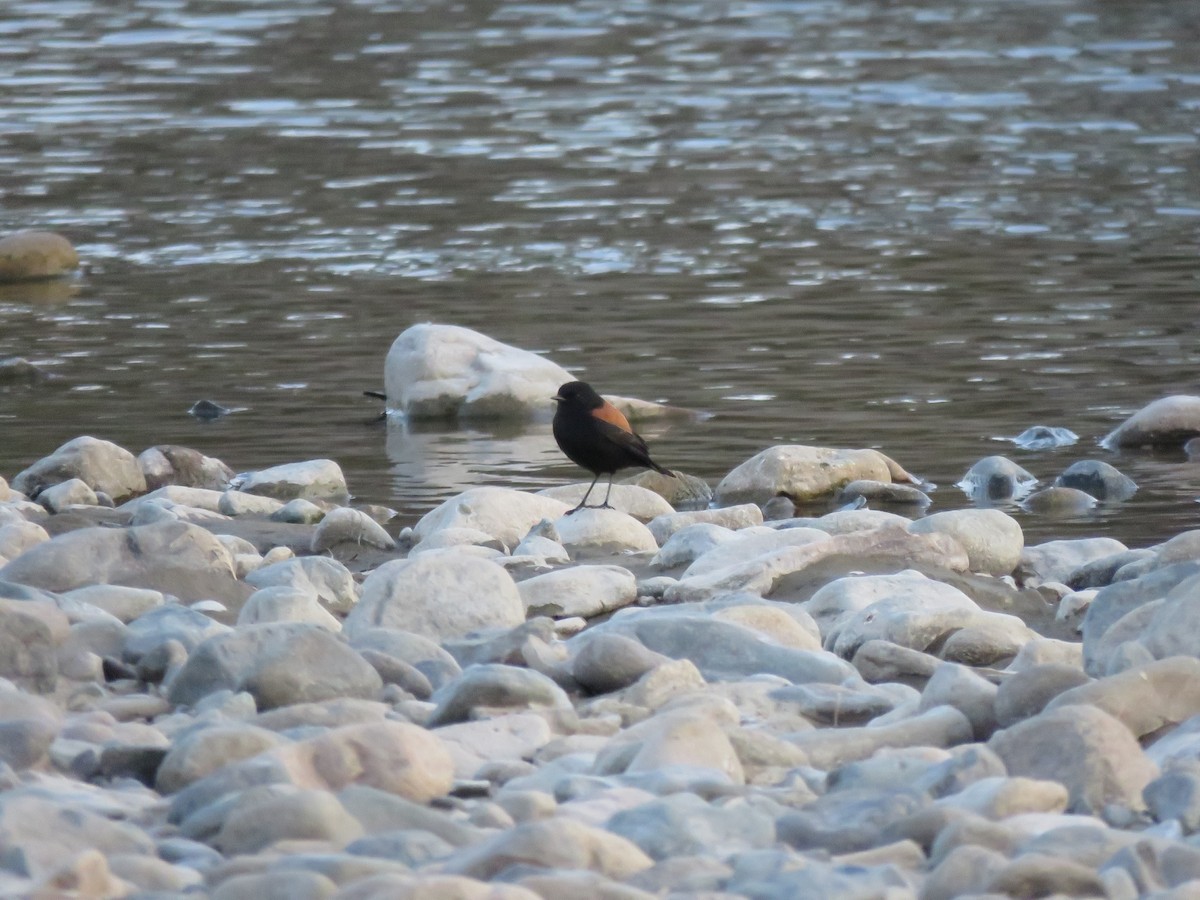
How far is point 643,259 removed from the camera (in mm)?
13938

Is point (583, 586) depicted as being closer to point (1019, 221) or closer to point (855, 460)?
point (855, 460)

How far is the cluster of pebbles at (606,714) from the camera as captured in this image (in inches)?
137

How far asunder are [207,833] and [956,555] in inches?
131

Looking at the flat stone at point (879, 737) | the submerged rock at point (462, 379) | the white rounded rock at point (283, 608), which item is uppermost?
the flat stone at point (879, 737)

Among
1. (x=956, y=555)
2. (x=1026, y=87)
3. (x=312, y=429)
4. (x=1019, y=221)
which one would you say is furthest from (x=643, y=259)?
(x=1026, y=87)

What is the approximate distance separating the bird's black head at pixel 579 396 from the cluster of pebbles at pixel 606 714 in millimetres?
718

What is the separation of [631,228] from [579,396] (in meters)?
7.32

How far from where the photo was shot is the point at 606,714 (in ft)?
15.2

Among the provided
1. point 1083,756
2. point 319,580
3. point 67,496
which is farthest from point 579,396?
point 1083,756

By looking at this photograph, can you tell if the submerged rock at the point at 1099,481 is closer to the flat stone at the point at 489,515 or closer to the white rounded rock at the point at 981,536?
the white rounded rock at the point at 981,536

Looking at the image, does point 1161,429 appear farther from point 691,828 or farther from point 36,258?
point 36,258

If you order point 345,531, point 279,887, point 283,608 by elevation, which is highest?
point 279,887

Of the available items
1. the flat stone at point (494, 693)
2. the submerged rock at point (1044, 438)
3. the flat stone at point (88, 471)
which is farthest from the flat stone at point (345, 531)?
the submerged rock at point (1044, 438)

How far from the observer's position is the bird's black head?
7.76 meters
